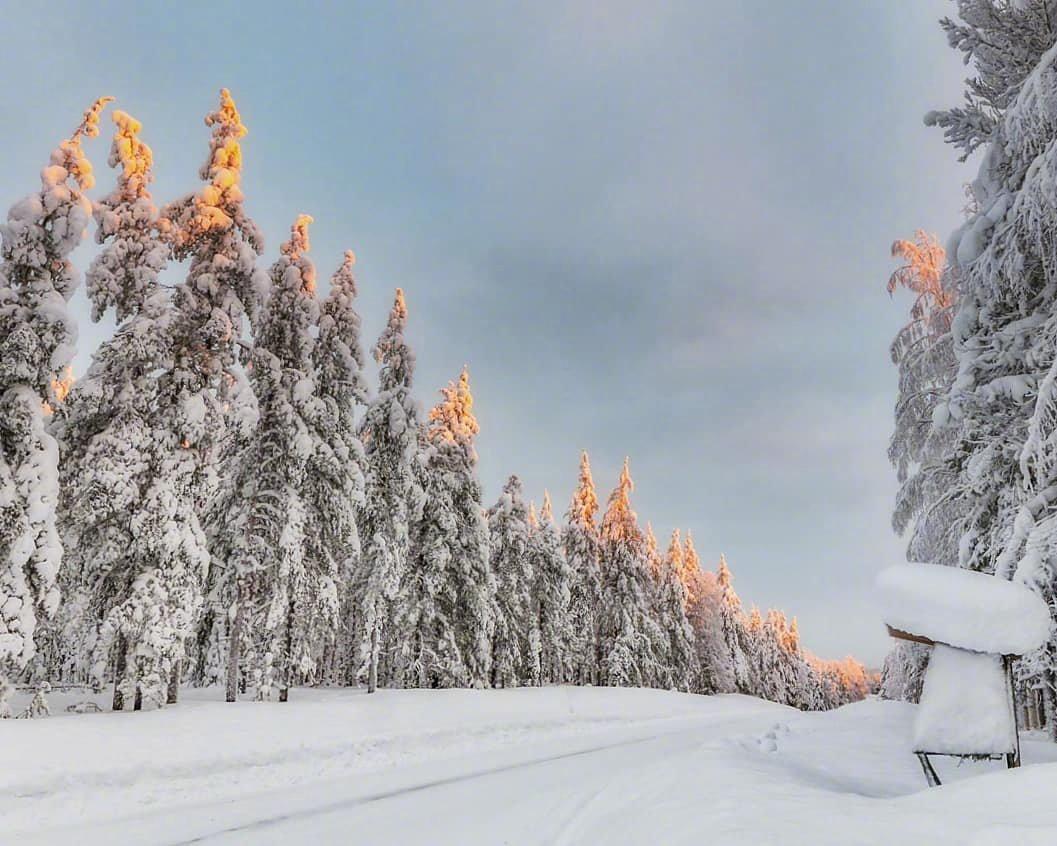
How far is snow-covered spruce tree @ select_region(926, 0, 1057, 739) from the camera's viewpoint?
858cm

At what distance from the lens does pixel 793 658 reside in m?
77.9

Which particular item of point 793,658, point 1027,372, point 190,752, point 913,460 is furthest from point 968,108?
point 793,658

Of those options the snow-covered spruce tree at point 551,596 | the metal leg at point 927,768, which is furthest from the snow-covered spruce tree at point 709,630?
the metal leg at point 927,768

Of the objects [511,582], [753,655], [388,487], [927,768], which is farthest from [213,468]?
[753,655]

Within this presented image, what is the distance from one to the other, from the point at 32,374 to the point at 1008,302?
58.4 feet

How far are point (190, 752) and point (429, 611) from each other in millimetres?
15001

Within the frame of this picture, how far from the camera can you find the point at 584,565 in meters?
41.5

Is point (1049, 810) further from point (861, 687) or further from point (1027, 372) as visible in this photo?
point (861, 687)

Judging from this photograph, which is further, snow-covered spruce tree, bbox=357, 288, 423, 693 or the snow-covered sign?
snow-covered spruce tree, bbox=357, 288, 423, 693

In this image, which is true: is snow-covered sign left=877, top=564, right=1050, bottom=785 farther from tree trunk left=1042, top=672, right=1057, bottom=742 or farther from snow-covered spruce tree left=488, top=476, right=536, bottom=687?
snow-covered spruce tree left=488, top=476, right=536, bottom=687

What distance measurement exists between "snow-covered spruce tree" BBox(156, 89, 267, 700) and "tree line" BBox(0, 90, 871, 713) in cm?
5

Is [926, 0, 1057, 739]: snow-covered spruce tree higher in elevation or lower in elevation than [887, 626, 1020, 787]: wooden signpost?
higher

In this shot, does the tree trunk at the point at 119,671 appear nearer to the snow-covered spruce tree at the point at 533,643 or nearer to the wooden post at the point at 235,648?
the wooden post at the point at 235,648

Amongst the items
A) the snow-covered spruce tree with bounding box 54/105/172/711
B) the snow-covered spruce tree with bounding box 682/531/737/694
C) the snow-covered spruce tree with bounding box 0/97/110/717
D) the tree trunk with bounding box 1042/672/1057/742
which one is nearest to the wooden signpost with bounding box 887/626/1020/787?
the tree trunk with bounding box 1042/672/1057/742
